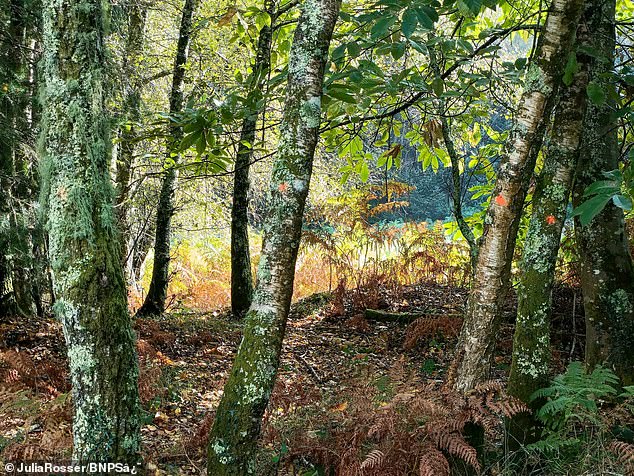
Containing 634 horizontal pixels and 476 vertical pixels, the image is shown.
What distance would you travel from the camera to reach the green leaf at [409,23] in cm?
257

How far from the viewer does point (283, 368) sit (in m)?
5.37

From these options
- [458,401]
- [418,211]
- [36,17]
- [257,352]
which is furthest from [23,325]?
[418,211]

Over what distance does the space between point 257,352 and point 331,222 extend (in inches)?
246

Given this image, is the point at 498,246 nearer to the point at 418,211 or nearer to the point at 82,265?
the point at 82,265

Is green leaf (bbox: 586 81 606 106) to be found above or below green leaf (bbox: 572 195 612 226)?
above

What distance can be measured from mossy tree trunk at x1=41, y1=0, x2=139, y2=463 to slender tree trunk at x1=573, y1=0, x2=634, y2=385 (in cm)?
318

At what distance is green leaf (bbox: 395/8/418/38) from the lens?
2.57 m

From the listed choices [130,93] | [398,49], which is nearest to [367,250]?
[130,93]

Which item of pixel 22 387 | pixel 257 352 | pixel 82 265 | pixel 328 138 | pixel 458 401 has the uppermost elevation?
pixel 328 138

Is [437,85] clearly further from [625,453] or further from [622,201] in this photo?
[625,453]

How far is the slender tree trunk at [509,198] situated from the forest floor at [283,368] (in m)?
0.54

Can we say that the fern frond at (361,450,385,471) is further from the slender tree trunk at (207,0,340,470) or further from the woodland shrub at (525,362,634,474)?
the woodland shrub at (525,362,634,474)

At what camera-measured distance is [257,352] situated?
7.91 ft

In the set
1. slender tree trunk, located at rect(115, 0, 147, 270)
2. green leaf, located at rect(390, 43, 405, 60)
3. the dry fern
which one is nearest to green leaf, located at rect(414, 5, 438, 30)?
green leaf, located at rect(390, 43, 405, 60)
